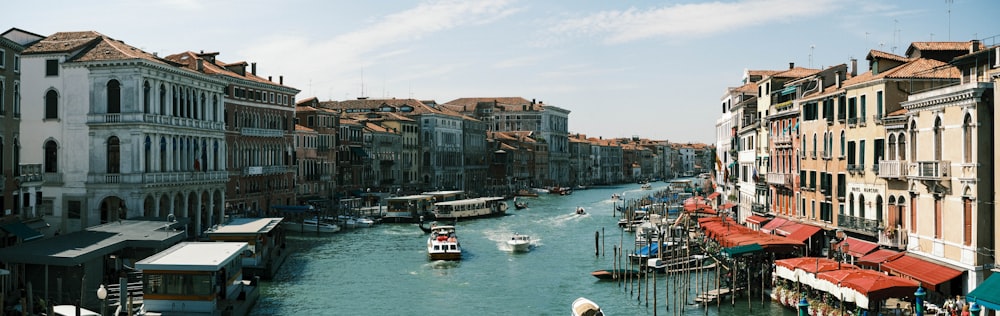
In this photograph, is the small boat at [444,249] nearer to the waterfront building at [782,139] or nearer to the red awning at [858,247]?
the waterfront building at [782,139]

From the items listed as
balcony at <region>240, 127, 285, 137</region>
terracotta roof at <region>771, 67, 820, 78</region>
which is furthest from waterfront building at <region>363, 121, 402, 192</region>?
terracotta roof at <region>771, 67, 820, 78</region>

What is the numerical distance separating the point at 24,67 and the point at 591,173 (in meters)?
92.2

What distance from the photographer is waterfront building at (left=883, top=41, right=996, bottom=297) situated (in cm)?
1628

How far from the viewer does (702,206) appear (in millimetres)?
43062

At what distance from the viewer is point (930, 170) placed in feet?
58.2

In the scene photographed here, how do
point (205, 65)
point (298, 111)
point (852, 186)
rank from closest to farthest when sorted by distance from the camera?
1. point (852, 186)
2. point (205, 65)
3. point (298, 111)

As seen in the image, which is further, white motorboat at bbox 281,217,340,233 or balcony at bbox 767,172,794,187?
white motorboat at bbox 281,217,340,233

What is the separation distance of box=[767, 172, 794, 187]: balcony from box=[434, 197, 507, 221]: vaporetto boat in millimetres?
22790

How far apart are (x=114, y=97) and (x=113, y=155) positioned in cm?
180

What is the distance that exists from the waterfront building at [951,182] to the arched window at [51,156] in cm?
2354

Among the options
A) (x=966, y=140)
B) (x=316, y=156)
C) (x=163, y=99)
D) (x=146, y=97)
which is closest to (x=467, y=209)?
(x=316, y=156)

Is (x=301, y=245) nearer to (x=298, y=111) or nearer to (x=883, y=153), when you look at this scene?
(x=298, y=111)

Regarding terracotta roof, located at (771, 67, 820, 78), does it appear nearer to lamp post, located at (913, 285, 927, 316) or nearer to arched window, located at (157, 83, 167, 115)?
lamp post, located at (913, 285, 927, 316)

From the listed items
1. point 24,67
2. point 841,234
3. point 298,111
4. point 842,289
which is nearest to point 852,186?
point 841,234
